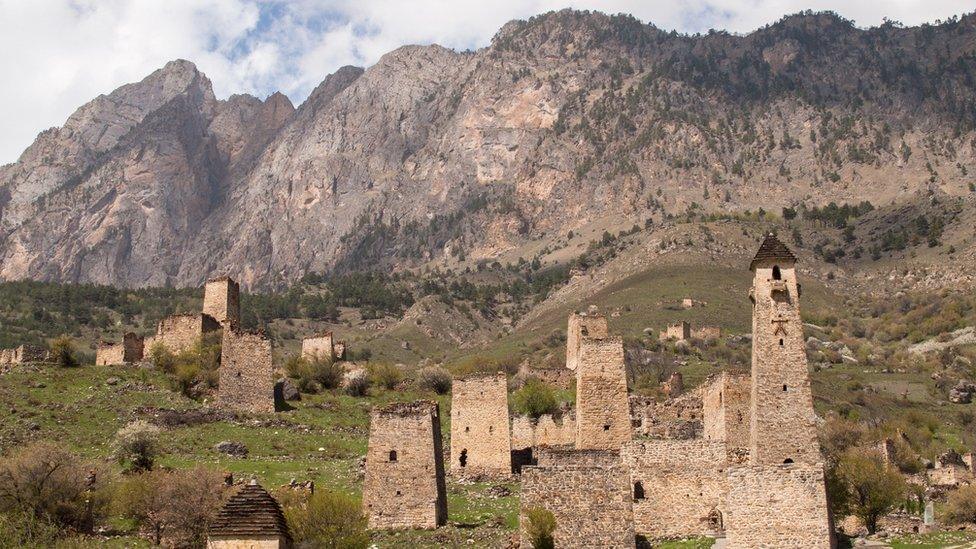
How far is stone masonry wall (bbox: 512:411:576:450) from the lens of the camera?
45875mm

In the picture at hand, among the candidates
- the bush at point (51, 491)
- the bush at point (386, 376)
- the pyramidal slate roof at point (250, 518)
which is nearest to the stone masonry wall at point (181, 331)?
the bush at point (386, 376)

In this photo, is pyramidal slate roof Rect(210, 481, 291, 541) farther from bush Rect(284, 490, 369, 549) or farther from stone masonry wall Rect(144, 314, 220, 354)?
stone masonry wall Rect(144, 314, 220, 354)

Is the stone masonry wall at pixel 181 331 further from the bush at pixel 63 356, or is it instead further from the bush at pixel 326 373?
the bush at pixel 326 373

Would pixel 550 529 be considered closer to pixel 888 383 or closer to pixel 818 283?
pixel 888 383

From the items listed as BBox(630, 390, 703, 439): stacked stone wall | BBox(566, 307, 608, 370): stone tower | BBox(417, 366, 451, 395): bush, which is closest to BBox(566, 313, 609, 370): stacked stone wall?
BBox(566, 307, 608, 370): stone tower

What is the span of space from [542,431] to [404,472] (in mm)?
11433

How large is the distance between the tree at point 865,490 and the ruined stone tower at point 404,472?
42.8 feet

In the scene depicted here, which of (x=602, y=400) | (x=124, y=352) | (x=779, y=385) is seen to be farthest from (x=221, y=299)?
(x=779, y=385)

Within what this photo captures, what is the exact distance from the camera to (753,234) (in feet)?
462

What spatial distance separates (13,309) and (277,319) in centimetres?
2758

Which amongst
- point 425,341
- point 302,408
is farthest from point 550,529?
point 425,341

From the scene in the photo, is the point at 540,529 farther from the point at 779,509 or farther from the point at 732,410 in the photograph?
the point at 732,410

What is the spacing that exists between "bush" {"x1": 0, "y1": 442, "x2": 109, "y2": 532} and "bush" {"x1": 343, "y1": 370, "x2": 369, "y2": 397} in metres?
26.7

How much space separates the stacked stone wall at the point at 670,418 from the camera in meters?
44.2
